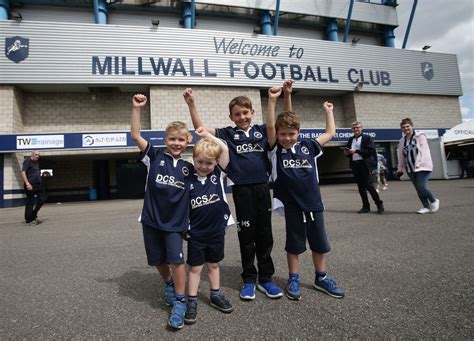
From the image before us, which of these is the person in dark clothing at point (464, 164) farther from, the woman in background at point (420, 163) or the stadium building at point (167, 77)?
the woman in background at point (420, 163)

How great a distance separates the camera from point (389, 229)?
4359 millimetres

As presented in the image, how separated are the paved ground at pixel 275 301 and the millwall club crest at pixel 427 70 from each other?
24552 mm

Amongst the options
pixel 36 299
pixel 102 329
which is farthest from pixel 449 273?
pixel 36 299

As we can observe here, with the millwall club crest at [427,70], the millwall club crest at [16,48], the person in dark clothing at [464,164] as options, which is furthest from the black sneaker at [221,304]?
the millwall club crest at [427,70]

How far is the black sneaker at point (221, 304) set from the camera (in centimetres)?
200

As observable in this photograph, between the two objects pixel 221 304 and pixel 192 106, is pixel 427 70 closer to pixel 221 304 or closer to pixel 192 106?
pixel 192 106

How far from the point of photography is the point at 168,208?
83.0 inches

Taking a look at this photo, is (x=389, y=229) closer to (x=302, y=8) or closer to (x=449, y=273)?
(x=449, y=273)

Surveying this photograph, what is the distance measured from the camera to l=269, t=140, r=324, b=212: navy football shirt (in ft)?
7.86

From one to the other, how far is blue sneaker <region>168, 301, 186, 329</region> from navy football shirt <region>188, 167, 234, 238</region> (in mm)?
502

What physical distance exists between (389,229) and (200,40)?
58.0ft

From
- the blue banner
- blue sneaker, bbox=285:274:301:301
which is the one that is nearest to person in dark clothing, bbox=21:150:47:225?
blue sneaker, bbox=285:274:301:301

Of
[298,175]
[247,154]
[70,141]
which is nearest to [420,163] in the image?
[298,175]

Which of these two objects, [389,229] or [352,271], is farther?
[389,229]
